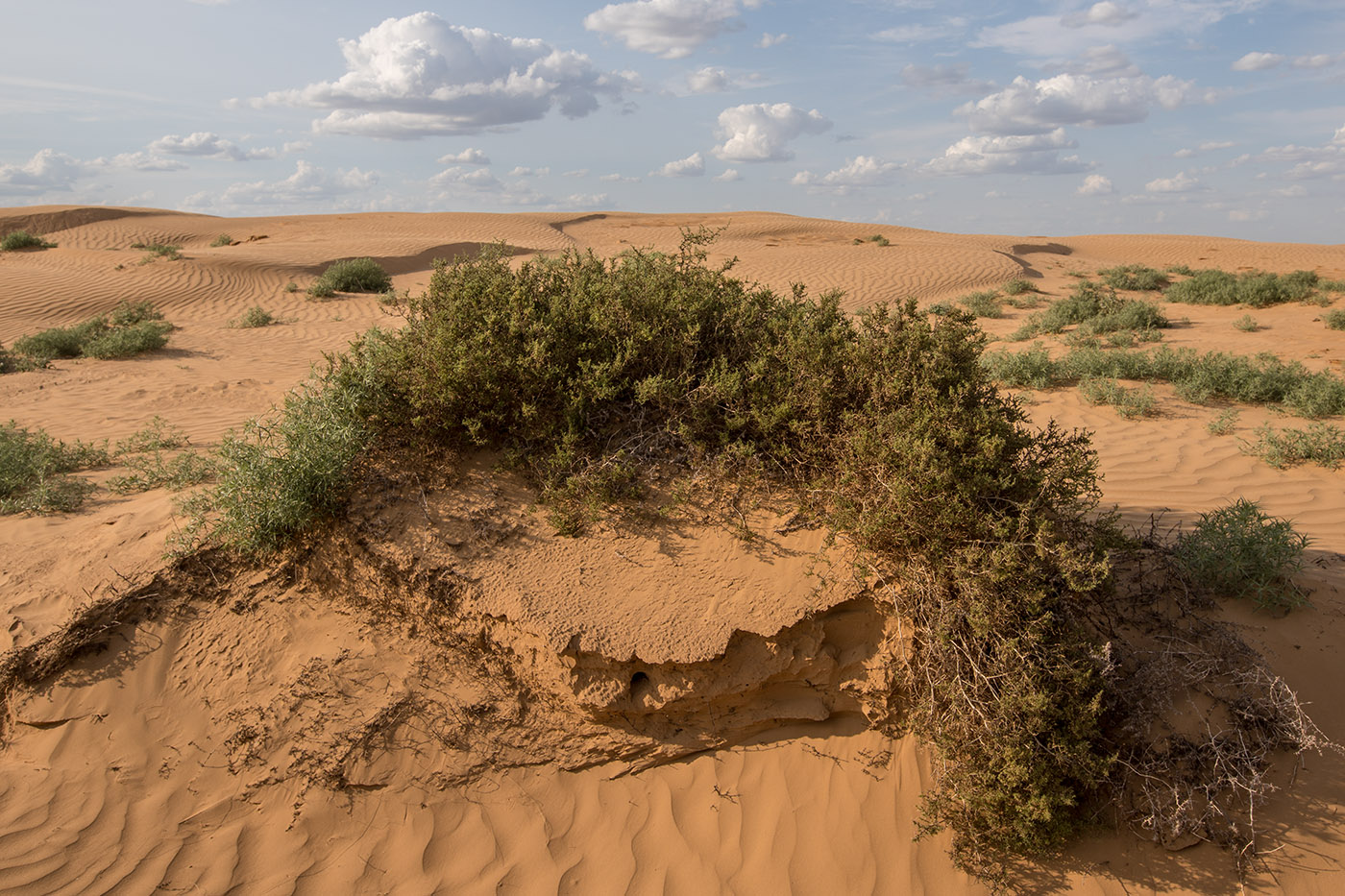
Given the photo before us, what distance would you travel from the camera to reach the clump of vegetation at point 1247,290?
13.8 m

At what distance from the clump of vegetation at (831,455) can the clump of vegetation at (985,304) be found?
36.2 feet

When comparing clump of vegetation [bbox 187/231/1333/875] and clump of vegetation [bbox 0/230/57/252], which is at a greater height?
clump of vegetation [bbox 0/230/57/252]

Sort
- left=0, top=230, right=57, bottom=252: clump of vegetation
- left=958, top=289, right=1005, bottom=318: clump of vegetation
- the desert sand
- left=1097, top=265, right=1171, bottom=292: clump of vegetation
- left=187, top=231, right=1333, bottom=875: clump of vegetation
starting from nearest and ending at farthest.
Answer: left=187, top=231, right=1333, bottom=875: clump of vegetation
the desert sand
left=958, top=289, right=1005, bottom=318: clump of vegetation
left=1097, top=265, right=1171, bottom=292: clump of vegetation
left=0, top=230, right=57, bottom=252: clump of vegetation

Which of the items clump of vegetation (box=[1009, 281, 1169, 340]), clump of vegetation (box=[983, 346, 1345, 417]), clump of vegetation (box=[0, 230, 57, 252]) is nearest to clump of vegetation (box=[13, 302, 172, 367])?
clump of vegetation (box=[983, 346, 1345, 417])

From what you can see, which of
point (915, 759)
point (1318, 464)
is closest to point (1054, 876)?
point (915, 759)

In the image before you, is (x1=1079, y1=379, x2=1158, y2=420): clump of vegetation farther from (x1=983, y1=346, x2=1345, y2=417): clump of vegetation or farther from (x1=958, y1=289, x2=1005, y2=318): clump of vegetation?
(x1=958, y1=289, x2=1005, y2=318): clump of vegetation

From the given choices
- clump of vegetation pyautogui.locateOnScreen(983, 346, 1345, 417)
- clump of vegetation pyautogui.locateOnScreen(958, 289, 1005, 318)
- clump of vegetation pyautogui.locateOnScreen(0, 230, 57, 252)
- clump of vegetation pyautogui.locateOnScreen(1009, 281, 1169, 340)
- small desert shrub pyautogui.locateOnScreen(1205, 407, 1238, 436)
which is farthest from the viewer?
clump of vegetation pyautogui.locateOnScreen(0, 230, 57, 252)

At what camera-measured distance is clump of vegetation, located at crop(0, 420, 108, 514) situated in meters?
4.90

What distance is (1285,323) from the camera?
12.2 meters

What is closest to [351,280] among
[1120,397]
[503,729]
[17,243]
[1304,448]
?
[17,243]

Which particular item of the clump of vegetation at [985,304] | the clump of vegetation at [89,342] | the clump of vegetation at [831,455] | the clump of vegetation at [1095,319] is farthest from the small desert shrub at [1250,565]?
the clump of vegetation at [89,342]

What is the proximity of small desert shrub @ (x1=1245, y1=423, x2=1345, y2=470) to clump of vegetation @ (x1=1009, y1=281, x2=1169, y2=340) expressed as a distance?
460 cm

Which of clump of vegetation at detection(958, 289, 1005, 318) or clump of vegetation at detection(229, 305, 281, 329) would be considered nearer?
clump of vegetation at detection(229, 305, 281, 329)

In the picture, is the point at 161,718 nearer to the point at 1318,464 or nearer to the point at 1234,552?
the point at 1234,552
